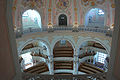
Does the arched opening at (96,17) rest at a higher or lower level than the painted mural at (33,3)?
lower

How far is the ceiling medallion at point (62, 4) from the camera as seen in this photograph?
50.2ft

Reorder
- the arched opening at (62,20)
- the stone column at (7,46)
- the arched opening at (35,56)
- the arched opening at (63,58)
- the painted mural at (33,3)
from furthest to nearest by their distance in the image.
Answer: the arched opening at (35,56) < the arched opening at (63,58) < the arched opening at (62,20) < the painted mural at (33,3) < the stone column at (7,46)

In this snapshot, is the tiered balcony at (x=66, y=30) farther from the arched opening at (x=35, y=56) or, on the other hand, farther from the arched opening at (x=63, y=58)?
the arched opening at (x=63, y=58)

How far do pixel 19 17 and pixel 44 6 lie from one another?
12.0 ft

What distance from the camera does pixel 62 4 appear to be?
611 inches

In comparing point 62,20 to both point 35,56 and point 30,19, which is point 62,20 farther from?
point 35,56

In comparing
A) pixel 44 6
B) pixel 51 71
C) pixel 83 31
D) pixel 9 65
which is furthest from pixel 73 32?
pixel 9 65

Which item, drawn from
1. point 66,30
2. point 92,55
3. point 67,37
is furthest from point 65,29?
point 92,55

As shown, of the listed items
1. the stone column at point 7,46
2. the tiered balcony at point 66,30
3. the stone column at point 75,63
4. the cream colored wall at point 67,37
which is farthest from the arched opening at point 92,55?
the stone column at point 7,46

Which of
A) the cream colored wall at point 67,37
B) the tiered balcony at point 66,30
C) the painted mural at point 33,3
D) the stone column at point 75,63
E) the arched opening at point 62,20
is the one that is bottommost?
the stone column at point 75,63

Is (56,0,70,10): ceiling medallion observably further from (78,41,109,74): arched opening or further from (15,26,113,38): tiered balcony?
(78,41,109,74): arched opening

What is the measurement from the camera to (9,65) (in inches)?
142

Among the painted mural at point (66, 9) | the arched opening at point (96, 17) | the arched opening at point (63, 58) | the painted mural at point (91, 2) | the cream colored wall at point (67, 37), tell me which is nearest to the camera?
the cream colored wall at point (67, 37)

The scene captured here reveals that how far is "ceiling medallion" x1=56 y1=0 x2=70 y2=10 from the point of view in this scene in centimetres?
1529
